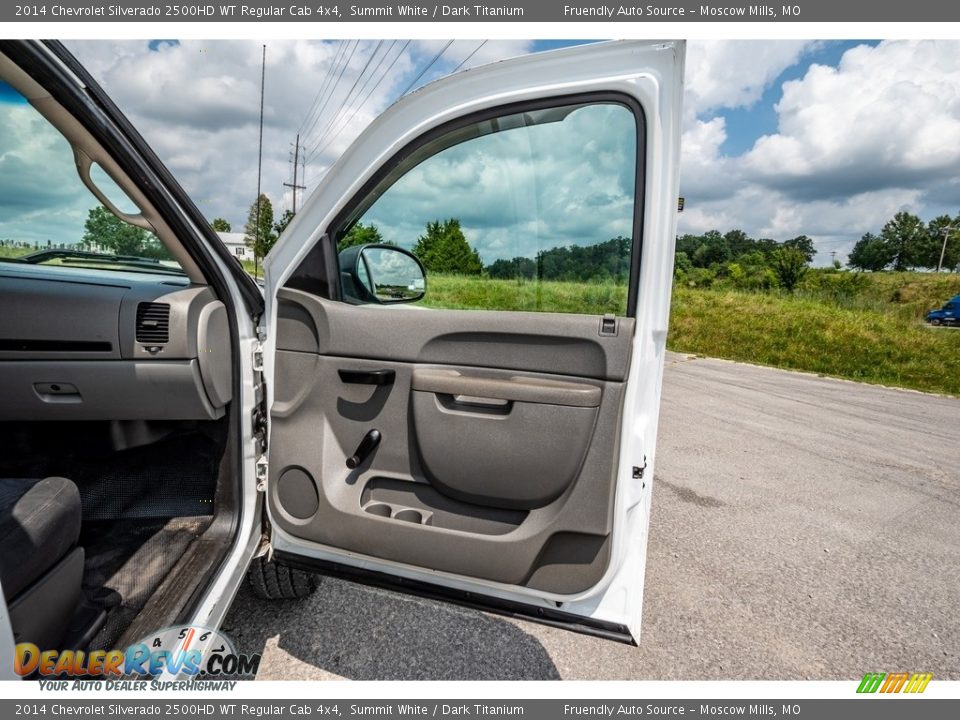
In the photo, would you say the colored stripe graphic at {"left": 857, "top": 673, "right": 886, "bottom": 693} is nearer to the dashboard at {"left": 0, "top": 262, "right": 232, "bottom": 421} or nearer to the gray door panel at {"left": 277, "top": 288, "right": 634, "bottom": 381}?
the gray door panel at {"left": 277, "top": 288, "right": 634, "bottom": 381}

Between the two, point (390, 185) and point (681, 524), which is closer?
point (390, 185)

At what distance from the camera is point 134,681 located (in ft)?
4.53

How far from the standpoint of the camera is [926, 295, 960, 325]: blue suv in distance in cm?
1573

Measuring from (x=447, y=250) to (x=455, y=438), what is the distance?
2.27 ft

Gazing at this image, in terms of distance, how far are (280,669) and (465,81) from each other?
2221 millimetres

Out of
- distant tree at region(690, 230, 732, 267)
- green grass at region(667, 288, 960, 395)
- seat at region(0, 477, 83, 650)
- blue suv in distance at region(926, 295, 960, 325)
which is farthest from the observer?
blue suv in distance at region(926, 295, 960, 325)

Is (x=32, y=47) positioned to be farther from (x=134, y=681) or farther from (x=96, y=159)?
(x=134, y=681)

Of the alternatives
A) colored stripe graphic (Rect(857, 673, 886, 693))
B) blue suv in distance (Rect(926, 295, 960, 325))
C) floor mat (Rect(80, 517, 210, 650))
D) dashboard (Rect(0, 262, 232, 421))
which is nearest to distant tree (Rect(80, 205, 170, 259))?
dashboard (Rect(0, 262, 232, 421))

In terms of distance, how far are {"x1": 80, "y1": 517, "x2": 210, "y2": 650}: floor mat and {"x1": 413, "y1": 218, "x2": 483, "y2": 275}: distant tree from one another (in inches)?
56.2

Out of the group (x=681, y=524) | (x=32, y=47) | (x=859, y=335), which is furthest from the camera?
(x=859, y=335)

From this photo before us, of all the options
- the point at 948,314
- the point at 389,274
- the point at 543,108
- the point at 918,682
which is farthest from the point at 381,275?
the point at 948,314

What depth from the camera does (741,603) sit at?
264 cm

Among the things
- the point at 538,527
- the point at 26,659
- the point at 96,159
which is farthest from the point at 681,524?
the point at 96,159

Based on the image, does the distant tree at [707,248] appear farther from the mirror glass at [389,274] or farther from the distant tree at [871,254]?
the distant tree at [871,254]
